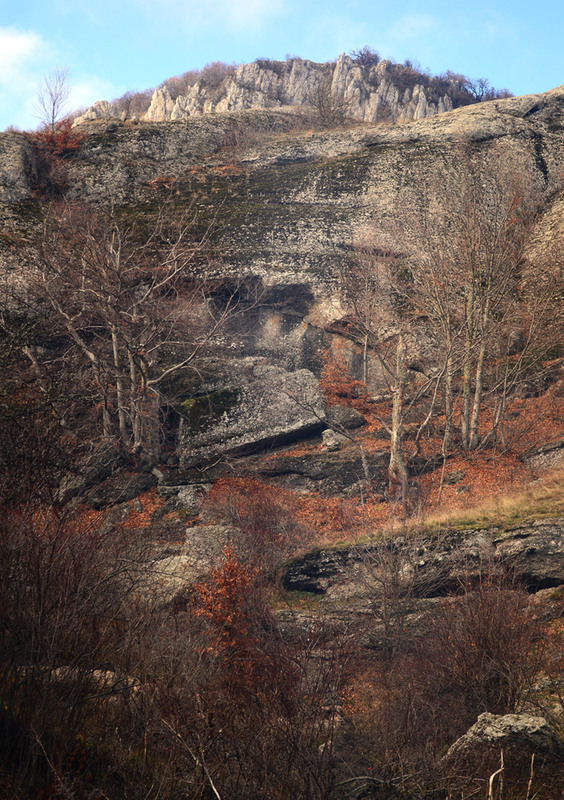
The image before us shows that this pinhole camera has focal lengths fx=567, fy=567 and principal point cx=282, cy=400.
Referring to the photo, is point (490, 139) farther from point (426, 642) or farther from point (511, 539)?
point (426, 642)

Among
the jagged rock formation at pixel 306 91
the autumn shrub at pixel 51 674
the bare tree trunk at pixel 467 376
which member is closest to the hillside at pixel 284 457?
the autumn shrub at pixel 51 674

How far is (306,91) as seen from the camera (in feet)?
207

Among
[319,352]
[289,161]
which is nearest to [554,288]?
[319,352]

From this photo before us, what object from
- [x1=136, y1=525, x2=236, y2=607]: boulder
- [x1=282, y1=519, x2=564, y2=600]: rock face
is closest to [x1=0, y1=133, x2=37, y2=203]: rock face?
[x1=136, y1=525, x2=236, y2=607]: boulder

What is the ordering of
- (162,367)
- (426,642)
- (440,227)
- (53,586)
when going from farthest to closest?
(440,227), (162,367), (426,642), (53,586)

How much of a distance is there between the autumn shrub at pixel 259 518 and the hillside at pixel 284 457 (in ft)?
0.34

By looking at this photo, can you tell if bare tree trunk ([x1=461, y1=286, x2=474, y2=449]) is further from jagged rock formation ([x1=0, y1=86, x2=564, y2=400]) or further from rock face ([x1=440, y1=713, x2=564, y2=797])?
rock face ([x1=440, y1=713, x2=564, y2=797])

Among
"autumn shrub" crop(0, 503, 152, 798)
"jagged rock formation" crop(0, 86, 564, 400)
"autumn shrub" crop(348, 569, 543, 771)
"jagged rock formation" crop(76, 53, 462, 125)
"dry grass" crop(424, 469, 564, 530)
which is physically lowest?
"autumn shrub" crop(348, 569, 543, 771)

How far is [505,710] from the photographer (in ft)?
25.7

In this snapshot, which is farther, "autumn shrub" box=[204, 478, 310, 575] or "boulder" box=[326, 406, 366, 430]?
"boulder" box=[326, 406, 366, 430]

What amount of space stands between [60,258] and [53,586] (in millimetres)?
17780

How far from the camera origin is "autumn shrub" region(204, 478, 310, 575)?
14484mm

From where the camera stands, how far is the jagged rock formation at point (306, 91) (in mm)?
61344

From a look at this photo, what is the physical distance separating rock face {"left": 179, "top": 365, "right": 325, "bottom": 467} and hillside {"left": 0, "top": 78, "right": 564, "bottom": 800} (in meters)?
0.11
